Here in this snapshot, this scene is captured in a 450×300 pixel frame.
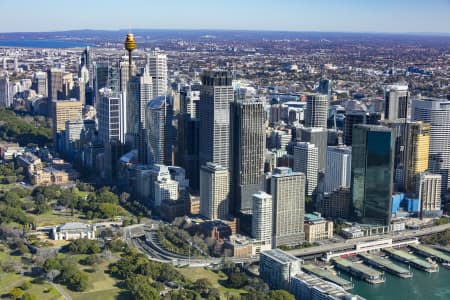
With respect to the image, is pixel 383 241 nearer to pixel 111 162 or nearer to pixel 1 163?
pixel 111 162

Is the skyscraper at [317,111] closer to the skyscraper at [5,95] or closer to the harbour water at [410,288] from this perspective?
the harbour water at [410,288]

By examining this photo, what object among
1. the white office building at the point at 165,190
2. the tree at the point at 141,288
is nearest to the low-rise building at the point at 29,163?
the white office building at the point at 165,190

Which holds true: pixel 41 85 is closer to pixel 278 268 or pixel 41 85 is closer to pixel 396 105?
pixel 396 105

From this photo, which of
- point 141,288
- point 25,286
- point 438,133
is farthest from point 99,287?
point 438,133

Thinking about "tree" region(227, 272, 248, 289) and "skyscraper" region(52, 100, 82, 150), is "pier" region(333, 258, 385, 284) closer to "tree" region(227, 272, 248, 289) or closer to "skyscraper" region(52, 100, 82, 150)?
"tree" region(227, 272, 248, 289)

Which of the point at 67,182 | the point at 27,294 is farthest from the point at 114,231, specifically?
the point at 67,182

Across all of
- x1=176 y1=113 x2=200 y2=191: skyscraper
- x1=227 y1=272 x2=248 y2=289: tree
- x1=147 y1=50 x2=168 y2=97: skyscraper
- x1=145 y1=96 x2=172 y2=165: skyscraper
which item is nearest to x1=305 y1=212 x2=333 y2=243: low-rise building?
x1=227 y1=272 x2=248 y2=289: tree
